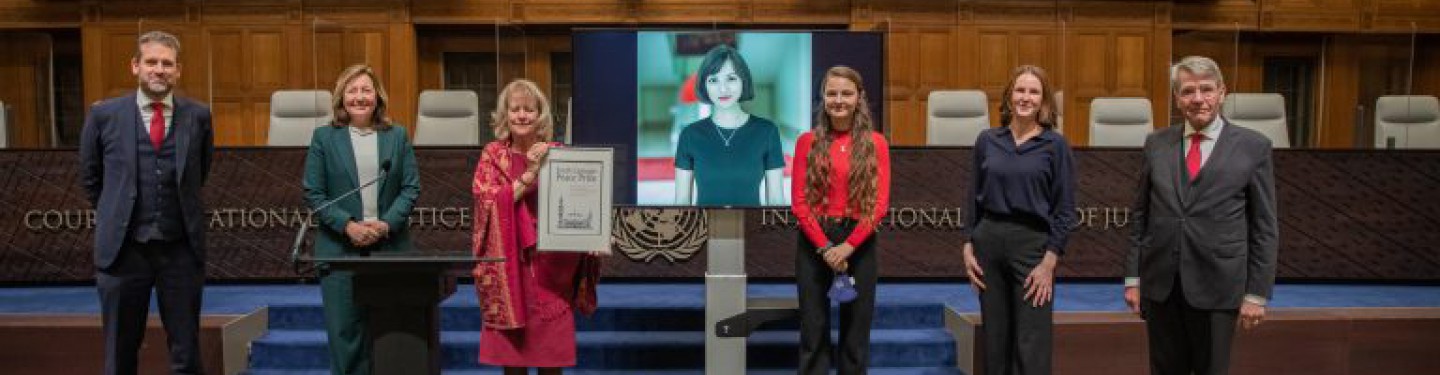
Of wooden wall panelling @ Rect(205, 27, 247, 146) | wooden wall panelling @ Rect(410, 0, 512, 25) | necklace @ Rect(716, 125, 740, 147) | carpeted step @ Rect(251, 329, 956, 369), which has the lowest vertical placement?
carpeted step @ Rect(251, 329, 956, 369)

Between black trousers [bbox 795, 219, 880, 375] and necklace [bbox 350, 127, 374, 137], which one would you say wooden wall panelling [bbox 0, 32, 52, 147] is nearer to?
necklace [bbox 350, 127, 374, 137]

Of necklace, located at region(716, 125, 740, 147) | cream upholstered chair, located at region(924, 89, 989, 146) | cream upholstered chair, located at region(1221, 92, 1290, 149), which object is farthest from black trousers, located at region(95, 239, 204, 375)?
cream upholstered chair, located at region(1221, 92, 1290, 149)

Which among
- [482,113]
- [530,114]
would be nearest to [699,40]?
[530,114]

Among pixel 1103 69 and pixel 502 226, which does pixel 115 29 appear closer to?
pixel 502 226

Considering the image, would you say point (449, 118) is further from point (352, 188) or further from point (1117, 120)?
point (1117, 120)

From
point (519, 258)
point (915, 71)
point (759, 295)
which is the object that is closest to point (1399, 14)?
point (915, 71)

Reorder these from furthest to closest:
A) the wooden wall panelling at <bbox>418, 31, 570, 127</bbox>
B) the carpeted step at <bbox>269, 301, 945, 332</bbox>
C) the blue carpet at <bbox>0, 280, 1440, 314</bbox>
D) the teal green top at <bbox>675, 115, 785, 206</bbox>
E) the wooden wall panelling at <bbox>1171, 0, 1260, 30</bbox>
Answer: the wooden wall panelling at <bbox>1171, 0, 1260, 30</bbox>, the wooden wall panelling at <bbox>418, 31, 570, 127</bbox>, the blue carpet at <bbox>0, 280, 1440, 314</bbox>, the carpeted step at <bbox>269, 301, 945, 332</bbox>, the teal green top at <bbox>675, 115, 785, 206</bbox>

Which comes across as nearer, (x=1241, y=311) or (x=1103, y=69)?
(x=1241, y=311)

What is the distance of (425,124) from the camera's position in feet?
19.8

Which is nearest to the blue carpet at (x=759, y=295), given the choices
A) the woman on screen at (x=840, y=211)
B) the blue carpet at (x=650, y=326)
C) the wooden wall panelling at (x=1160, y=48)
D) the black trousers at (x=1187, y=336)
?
the blue carpet at (x=650, y=326)

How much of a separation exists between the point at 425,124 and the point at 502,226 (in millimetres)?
3250

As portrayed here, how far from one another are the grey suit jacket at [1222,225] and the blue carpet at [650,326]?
58.0 inches

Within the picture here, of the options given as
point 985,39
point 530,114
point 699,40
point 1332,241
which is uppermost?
point 985,39

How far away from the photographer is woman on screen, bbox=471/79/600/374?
2.99 m
